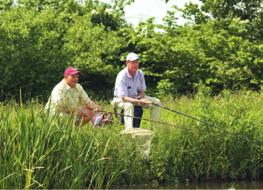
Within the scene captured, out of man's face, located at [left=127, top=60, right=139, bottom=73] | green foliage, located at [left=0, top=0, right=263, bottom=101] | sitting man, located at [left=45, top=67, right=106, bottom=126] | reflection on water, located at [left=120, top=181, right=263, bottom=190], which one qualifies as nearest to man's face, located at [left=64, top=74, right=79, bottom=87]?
sitting man, located at [left=45, top=67, right=106, bottom=126]

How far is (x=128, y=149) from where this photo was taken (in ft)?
33.3

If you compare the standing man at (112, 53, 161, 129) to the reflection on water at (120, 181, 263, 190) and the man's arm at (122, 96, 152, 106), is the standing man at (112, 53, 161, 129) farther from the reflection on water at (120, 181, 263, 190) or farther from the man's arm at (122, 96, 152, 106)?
the reflection on water at (120, 181, 263, 190)

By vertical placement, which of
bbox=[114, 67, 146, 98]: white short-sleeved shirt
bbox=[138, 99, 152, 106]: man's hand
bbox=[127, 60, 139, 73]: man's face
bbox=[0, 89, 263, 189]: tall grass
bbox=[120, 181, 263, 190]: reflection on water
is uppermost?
bbox=[127, 60, 139, 73]: man's face

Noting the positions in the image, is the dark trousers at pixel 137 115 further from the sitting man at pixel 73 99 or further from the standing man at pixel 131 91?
the sitting man at pixel 73 99

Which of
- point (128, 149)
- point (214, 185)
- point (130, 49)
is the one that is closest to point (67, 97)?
point (128, 149)

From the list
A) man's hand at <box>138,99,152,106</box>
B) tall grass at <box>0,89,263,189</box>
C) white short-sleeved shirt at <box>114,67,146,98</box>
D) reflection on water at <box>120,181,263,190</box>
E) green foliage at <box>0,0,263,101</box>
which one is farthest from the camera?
green foliage at <box>0,0,263,101</box>

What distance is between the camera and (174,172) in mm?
10344

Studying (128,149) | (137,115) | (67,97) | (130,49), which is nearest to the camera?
(128,149)

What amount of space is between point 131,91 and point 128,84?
108 millimetres

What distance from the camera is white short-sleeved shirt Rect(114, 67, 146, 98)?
36.8ft

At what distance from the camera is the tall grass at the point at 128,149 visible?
26.7 feet

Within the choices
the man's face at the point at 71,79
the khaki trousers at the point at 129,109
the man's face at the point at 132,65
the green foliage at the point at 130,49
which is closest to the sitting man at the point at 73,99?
the man's face at the point at 71,79

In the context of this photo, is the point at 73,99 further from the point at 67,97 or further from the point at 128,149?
the point at 128,149

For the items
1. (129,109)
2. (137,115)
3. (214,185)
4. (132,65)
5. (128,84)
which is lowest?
(214,185)
